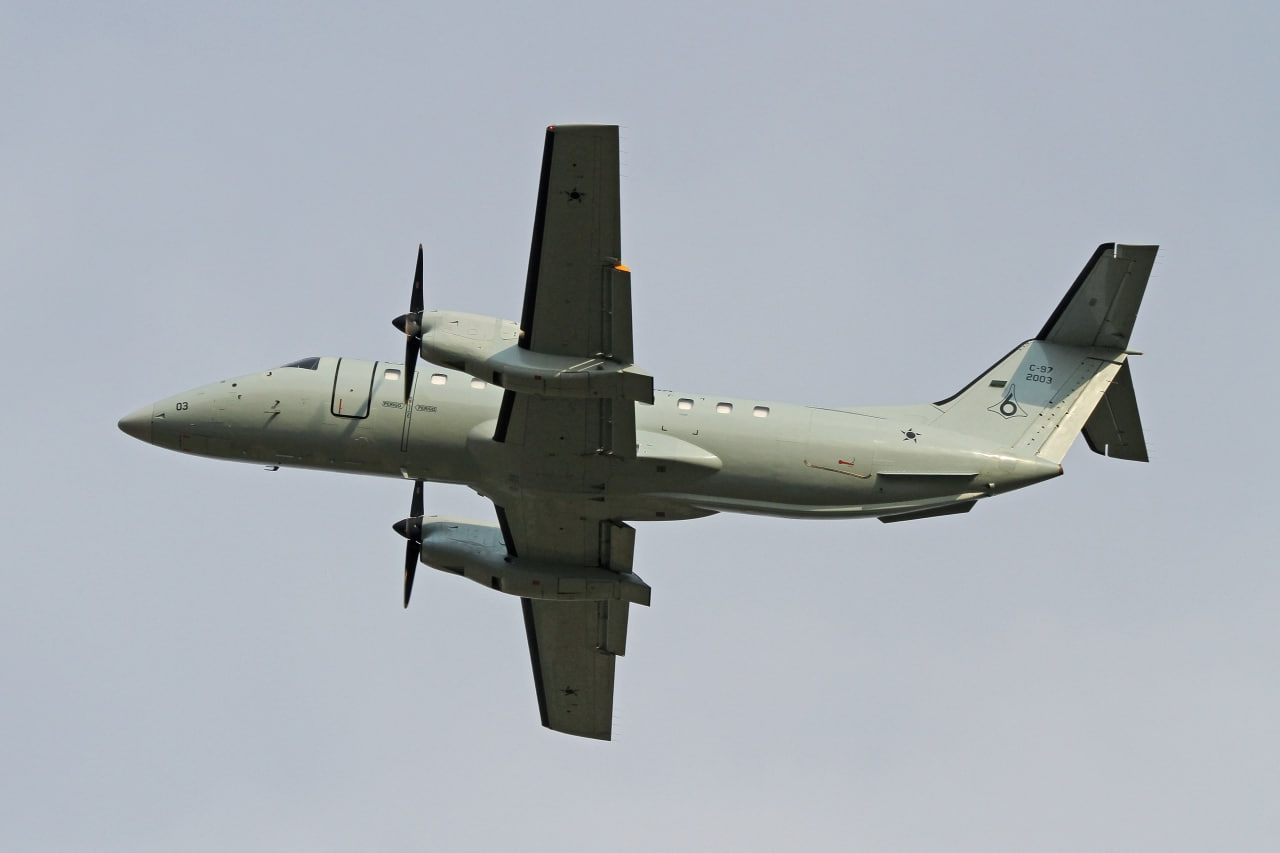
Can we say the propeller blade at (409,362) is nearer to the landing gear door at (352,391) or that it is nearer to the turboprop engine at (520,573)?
the landing gear door at (352,391)

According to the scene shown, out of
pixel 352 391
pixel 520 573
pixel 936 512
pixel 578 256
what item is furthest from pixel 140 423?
pixel 936 512

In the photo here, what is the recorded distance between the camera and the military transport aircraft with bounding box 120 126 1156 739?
92.3ft

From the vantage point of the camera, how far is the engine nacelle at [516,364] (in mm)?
28047

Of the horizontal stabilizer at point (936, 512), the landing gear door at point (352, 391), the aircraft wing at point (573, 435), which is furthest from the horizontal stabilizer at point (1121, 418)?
the landing gear door at point (352, 391)

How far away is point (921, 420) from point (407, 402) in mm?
10768

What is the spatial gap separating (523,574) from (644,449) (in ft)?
17.4

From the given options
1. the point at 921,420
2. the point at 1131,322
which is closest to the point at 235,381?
the point at 921,420

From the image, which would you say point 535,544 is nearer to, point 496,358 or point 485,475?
point 485,475

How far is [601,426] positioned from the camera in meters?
29.6

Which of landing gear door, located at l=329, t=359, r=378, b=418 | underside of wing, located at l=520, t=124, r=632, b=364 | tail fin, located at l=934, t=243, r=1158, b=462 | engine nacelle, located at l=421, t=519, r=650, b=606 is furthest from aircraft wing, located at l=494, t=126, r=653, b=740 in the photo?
tail fin, located at l=934, t=243, r=1158, b=462

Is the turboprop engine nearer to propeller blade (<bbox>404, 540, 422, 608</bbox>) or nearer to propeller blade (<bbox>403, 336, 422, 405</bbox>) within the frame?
propeller blade (<bbox>404, 540, 422, 608</bbox>)

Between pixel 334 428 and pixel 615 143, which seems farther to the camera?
pixel 334 428

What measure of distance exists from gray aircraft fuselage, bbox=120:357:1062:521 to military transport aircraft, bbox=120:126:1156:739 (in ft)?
0.12

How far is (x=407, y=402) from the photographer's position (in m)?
30.9
